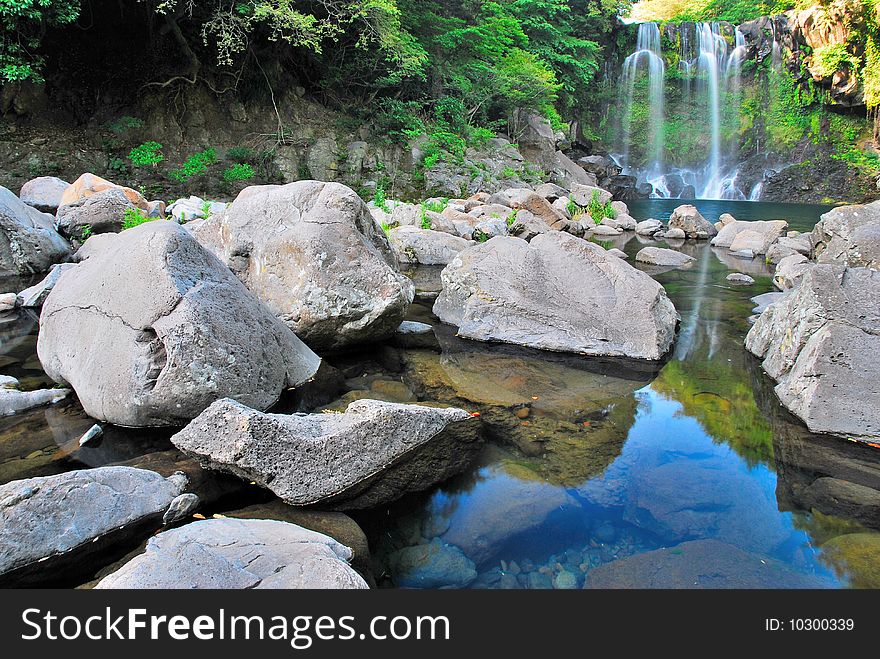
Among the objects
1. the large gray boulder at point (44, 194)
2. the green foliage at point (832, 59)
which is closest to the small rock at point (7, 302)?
the large gray boulder at point (44, 194)

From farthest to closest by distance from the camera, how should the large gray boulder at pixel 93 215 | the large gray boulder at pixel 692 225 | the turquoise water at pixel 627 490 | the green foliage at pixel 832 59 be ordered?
1. the green foliage at pixel 832 59
2. the large gray boulder at pixel 692 225
3. the large gray boulder at pixel 93 215
4. the turquoise water at pixel 627 490

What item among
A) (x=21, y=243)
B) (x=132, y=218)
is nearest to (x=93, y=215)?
(x=132, y=218)

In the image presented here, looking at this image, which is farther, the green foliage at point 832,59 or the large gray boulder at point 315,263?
the green foliage at point 832,59

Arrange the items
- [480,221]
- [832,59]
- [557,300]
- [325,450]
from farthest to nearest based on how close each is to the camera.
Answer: [832,59], [480,221], [557,300], [325,450]

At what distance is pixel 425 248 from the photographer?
10031mm

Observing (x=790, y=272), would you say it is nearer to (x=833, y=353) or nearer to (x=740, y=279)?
(x=740, y=279)

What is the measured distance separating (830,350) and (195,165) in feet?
50.9

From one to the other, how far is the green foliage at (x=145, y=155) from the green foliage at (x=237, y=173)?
169 centimetres

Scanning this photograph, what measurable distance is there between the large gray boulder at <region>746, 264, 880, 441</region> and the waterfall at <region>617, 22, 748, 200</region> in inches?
1029

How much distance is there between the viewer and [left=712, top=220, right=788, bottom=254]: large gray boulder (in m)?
13.1

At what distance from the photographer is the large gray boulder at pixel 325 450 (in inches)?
108

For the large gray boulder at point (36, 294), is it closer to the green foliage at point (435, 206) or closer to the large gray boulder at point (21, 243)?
the large gray boulder at point (21, 243)

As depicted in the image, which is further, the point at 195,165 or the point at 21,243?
the point at 195,165

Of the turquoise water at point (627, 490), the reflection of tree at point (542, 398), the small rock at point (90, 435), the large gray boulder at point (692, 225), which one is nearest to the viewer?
the turquoise water at point (627, 490)
